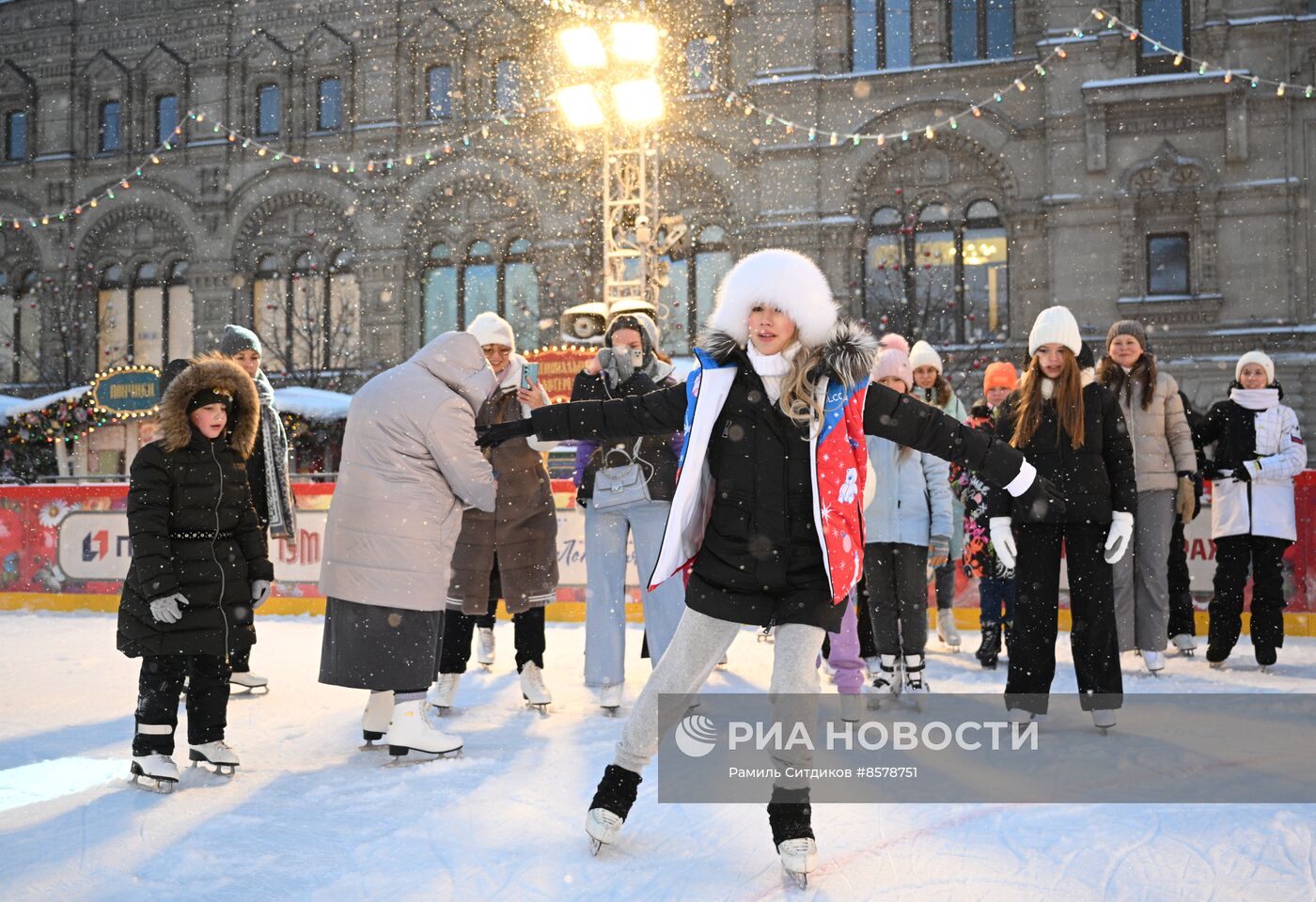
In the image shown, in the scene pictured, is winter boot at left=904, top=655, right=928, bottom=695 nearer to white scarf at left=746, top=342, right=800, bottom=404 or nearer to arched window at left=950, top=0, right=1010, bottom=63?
white scarf at left=746, top=342, right=800, bottom=404

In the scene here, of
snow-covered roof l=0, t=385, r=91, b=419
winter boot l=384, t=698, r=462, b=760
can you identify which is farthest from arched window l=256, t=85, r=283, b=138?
winter boot l=384, t=698, r=462, b=760

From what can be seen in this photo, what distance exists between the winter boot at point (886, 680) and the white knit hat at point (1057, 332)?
5.25 feet

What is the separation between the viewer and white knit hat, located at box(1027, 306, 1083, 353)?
4652 mm

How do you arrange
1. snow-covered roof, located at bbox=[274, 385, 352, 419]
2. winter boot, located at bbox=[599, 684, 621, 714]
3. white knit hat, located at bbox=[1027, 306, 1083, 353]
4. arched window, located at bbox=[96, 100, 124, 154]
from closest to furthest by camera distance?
white knit hat, located at bbox=[1027, 306, 1083, 353], winter boot, located at bbox=[599, 684, 621, 714], snow-covered roof, located at bbox=[274, 385, 352, 419], arched window, located at bbox=[96, 100, 124, 154]

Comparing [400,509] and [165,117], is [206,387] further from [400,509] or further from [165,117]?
[165,117]

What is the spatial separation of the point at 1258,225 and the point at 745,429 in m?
19.2

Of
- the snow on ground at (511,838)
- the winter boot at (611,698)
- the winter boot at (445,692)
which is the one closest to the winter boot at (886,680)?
the winter boot at (611,698)

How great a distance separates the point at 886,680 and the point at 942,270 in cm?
1662

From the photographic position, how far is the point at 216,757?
4.00 meters

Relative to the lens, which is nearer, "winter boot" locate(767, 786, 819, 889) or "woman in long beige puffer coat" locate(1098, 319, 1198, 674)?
"winter boot" locate(767, 786, 819, 889)

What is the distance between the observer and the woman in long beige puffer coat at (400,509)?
3.96m

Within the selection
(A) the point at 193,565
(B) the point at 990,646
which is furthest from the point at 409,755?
(B) the point at 990,646

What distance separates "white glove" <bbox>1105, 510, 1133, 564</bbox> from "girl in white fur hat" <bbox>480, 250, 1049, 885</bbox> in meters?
1.41

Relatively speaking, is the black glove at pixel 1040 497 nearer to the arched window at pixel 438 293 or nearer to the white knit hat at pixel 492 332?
the white knit hat at pixel 492 332
